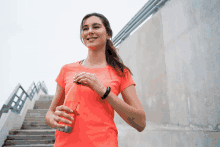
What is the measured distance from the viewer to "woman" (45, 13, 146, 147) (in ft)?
3.03

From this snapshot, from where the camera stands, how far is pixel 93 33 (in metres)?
1.20

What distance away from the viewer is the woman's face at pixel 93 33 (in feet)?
3.95

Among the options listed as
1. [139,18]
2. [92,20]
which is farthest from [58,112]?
[139,18]

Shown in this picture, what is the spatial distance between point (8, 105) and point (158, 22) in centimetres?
584

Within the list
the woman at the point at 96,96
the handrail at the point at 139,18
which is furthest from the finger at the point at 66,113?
the handrail at the point at 139,18

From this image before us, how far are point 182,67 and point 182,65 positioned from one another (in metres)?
0.03

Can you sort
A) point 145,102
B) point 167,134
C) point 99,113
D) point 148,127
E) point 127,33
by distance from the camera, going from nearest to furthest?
1. point 99,113
2. point 167,134
3. point 148,127
4. point 145,102
5. point 127,33

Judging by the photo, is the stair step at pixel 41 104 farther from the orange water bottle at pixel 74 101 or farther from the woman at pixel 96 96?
the orange water bottle at pixel 74 101

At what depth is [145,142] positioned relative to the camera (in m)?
2.86

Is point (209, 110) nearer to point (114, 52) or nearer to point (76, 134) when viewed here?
point (114, 52)

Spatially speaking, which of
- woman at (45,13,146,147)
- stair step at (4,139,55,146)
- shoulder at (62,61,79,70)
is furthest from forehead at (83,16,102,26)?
stair step at (4,139,55,146)

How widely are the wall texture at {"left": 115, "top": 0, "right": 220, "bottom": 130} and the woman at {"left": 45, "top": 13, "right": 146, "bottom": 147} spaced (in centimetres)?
114

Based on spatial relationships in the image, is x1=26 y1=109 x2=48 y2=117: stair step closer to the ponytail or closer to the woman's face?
the ponytail

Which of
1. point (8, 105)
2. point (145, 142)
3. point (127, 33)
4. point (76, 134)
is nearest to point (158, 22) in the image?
point (127, 33)
